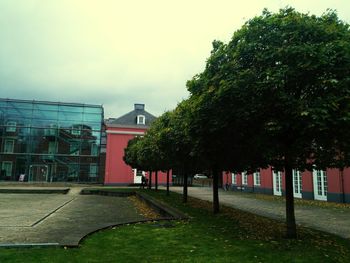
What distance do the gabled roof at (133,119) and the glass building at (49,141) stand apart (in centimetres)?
232

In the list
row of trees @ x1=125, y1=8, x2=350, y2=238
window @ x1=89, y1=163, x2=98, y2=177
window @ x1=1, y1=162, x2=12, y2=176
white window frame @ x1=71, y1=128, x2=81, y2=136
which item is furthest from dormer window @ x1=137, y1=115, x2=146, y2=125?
row of trees @ x1=125, y1=8, x2=350, y2=238

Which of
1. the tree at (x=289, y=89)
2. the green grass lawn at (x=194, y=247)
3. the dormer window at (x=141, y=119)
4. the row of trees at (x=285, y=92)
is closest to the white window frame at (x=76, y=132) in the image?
the dormer window at (x=141, y=119)

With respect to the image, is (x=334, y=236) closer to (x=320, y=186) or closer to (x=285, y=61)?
(x=285, y=61)

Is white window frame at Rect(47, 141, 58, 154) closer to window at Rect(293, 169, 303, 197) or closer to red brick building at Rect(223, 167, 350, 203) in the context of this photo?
red brick building at Rect(223, 167, 350, 203)

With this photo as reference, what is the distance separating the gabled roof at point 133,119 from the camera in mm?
45681

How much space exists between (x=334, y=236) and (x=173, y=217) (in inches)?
199

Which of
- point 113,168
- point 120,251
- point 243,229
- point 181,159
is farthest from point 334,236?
point 113,168

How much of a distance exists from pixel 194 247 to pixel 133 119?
134 ft

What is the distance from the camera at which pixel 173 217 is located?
11.5 meters

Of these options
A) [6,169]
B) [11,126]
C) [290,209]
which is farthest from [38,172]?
[290,209]

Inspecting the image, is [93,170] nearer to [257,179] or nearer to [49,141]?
[49,141]

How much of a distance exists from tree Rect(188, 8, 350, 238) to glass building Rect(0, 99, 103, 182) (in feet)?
124

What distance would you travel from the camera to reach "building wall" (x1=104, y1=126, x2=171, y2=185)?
145 ft

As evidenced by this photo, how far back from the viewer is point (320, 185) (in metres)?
22.3
